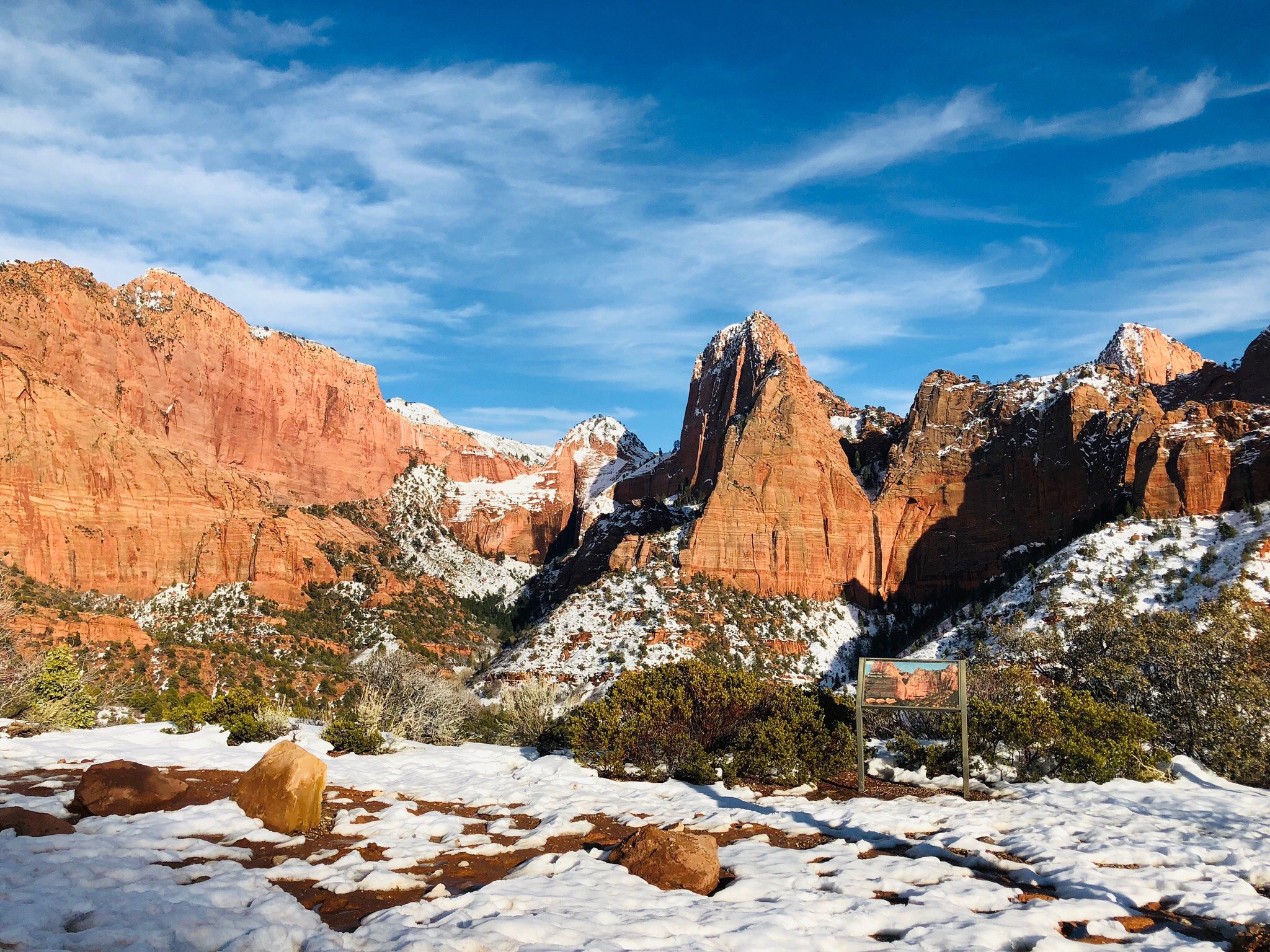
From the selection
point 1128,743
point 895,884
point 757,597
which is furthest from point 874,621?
point 895,884

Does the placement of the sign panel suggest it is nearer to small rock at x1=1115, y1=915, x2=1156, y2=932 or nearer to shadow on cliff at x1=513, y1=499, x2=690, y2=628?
small rock at x1=1115, y1=915, x2=1156, y2=932

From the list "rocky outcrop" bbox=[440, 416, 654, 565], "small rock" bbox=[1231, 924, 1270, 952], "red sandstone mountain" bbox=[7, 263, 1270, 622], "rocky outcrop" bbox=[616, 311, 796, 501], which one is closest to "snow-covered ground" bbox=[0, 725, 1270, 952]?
"small rock" bbox=[1231, 924, 1270, 952]

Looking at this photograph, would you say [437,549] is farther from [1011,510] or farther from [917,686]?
[917,686]

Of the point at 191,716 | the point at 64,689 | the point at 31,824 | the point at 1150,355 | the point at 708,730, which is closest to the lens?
the point at 31,824

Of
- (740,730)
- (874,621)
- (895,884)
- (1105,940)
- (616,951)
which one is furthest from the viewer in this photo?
(874,621)

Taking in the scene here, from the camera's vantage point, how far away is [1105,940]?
756cm

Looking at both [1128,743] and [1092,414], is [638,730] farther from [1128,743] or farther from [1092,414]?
[1092,414]

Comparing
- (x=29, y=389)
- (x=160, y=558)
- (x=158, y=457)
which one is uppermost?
(x=29, y=389)

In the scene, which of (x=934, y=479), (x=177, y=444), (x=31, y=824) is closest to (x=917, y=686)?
(x=31, y=824)

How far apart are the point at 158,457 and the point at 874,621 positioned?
8993 cm

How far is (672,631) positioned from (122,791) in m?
64.3

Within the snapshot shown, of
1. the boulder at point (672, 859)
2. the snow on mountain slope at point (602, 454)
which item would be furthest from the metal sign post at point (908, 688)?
the snow on mountain slope at point (602, 454)

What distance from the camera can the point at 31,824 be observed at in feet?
33.2

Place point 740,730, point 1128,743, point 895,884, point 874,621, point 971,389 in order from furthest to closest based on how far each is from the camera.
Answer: point 971,389 < point 874,621 < point 740,730 < point 1128,743 < point 895,884
